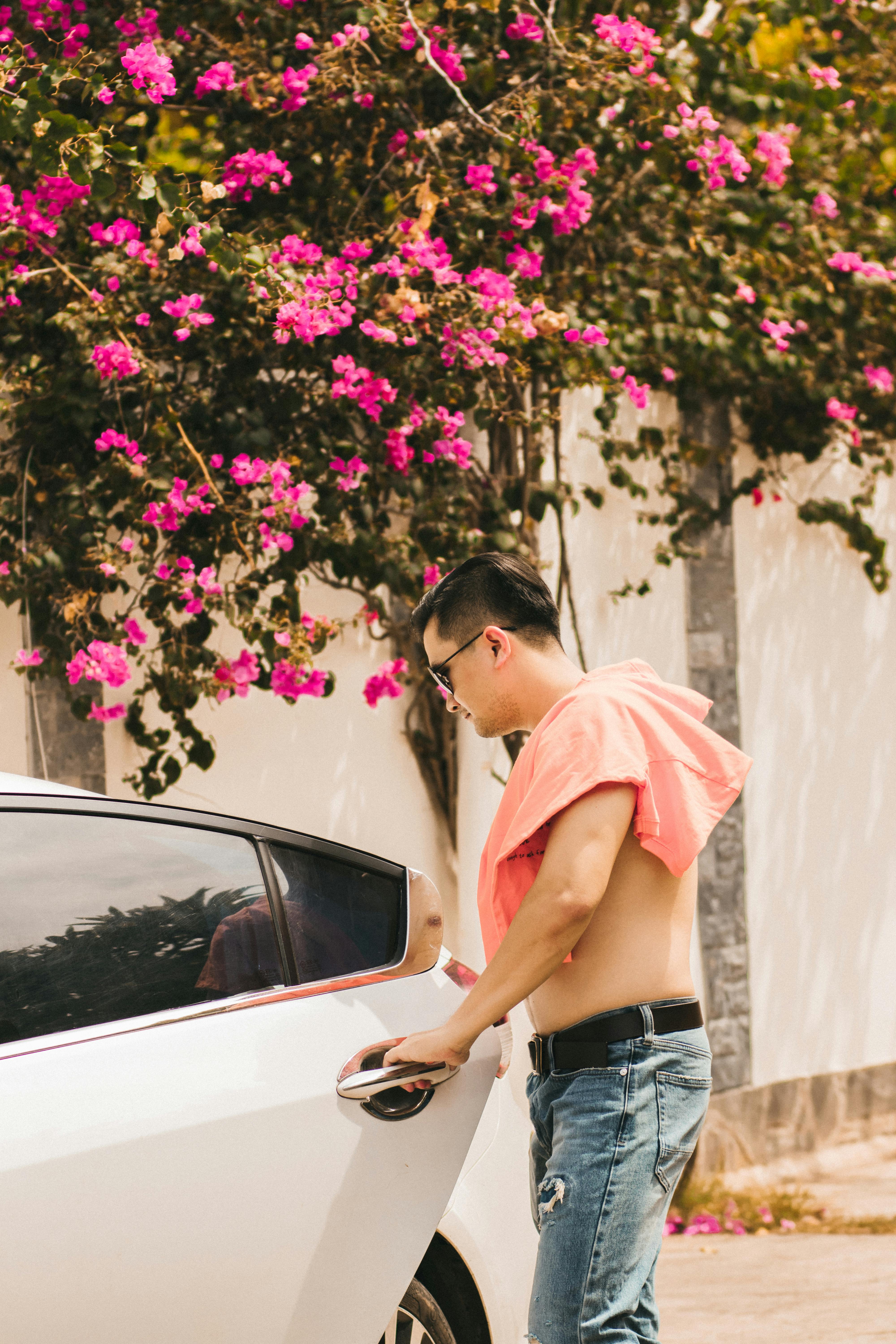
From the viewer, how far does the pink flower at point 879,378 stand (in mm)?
6211

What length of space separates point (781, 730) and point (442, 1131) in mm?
4476

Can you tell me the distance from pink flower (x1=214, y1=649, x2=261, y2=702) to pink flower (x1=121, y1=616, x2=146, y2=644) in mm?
266

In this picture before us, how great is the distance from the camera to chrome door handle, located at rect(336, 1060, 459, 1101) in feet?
7.27

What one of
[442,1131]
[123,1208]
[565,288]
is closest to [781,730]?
[565,288]

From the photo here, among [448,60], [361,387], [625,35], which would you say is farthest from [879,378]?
[361,387]

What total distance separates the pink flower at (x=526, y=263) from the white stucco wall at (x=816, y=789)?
6.80 feet

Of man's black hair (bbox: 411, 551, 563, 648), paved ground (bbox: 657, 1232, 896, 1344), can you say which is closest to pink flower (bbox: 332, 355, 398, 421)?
man's black hair (bbox: 411, 551, 563, 648)

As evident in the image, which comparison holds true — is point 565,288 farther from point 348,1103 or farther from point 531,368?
point 348,1103

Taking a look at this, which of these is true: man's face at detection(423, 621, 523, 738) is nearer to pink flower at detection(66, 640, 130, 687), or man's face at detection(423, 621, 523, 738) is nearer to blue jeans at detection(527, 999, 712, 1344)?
blue jeans at detection(527, 999, 712, 1344)

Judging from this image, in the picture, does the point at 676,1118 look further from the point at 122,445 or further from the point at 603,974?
the point at 122,445

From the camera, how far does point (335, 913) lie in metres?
2.42

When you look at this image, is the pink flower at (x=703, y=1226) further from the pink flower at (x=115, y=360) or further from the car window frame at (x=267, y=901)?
the pink flower at (x=115, y=360)

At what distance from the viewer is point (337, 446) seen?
172 inches

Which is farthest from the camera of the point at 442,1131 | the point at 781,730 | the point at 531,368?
the point at 781,730
